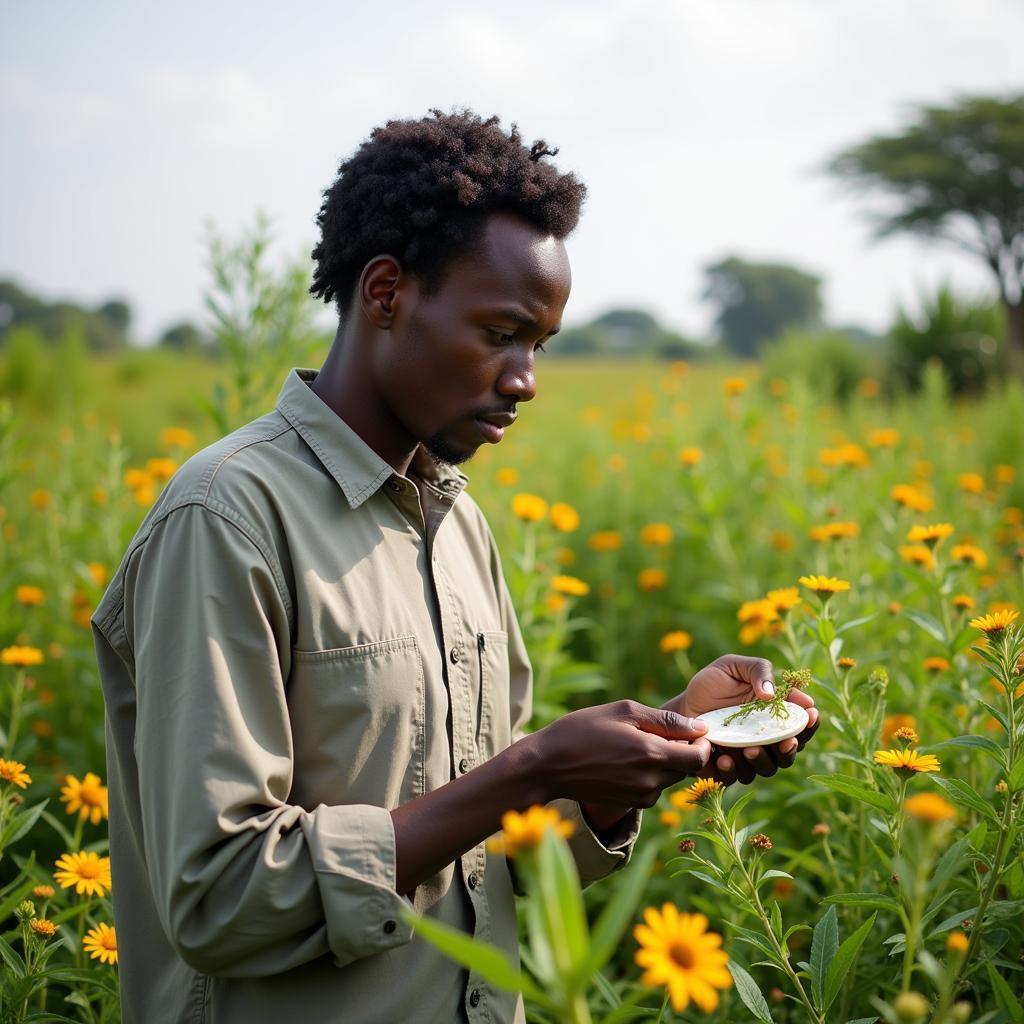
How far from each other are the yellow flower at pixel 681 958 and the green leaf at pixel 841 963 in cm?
54

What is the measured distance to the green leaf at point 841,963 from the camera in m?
1.20

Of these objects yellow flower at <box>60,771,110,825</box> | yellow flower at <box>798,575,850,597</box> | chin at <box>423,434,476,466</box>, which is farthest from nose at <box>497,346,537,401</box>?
yellow flower at <box>60,771,110,825</box>

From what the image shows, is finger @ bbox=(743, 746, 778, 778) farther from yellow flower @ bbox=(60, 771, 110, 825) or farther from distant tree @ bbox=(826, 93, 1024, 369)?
distant tree @ bbox=(826, 93, 1024, 369)

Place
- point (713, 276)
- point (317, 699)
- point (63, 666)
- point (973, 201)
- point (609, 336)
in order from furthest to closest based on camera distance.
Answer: point (713, 276), point (609, 336), point (973, 201), point (63, 666), point (317, 699)

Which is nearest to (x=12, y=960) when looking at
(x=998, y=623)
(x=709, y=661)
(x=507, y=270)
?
(x=507, y=270)

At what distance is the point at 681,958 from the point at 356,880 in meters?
0.41

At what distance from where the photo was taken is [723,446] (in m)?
4.46

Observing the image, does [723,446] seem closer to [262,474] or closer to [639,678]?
[639,678]

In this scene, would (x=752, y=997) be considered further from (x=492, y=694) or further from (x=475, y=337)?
(x=475, y=337)

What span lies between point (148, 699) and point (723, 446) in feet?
12.3

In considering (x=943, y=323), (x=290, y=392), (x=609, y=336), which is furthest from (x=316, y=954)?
(x=609, y=336)

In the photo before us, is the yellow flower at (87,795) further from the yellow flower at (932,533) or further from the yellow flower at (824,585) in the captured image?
the yellow flower at (932,533)

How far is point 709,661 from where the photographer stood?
3553 mm

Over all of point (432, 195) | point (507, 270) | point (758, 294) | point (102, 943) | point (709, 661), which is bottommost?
point (709, 661)
